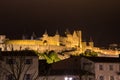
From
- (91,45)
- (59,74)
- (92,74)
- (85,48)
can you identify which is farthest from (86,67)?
(91,45)

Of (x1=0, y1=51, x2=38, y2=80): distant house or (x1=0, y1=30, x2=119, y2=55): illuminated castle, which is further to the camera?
(x1=0, y1=30, x2=119, y2=55): illuminated castle

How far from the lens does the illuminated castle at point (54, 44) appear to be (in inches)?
5856

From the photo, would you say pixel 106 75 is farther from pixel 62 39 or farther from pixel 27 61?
pixel 62 39

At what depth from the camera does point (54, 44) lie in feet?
544

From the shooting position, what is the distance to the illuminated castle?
14875cm

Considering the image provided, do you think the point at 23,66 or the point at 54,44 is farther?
the point at 54,44

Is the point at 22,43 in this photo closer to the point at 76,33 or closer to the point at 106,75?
the point at 76,33

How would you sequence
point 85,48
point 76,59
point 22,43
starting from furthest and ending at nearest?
point 85,48 < point 22,43 < point 76,59

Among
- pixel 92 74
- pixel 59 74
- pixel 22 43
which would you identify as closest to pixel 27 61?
pixel 59 74

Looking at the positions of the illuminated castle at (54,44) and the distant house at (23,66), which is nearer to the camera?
the distant house at (23,66)

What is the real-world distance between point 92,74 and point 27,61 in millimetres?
11694

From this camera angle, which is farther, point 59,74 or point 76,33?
point 76,33

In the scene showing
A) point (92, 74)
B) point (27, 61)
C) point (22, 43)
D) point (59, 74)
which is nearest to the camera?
point (27, 61)

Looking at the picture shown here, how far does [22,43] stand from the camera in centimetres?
15212
